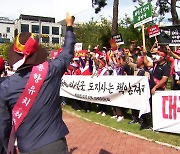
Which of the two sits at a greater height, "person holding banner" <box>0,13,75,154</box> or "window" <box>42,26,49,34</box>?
"window" <box>42,26,49,34</box>

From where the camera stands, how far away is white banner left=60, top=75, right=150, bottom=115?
27.4 feet

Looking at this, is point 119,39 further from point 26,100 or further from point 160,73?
point 26,100

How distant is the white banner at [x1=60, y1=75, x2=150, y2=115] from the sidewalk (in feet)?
3.43

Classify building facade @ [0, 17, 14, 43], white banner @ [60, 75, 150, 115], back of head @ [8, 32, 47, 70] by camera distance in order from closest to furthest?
back of head @ [8, 32, 47, 70] < white banner @ [60, 75, 150, 115] < building facade @ [0, 17, 14, 43]

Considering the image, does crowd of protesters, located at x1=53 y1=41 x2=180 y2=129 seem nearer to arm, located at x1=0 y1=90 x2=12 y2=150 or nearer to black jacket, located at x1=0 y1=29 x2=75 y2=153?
black jacket, located at x1=0 y1=29 x2=75 y2=153

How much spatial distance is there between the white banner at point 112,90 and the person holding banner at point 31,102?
5.56 m

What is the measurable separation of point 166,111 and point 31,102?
542 centimetres

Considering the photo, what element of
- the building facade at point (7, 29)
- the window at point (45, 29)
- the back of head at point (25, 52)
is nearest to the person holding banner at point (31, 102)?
the back of head at point (25, 52)

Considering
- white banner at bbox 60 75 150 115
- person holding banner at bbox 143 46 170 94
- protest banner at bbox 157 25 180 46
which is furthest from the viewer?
protest banner at bbox 157 25 180 46

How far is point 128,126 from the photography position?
8.56 meters

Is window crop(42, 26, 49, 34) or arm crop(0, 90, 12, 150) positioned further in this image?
window crop(42, 26, 49, 34)

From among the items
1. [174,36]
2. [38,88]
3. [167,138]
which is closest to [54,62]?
[38,88]

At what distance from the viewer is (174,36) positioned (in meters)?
9.67

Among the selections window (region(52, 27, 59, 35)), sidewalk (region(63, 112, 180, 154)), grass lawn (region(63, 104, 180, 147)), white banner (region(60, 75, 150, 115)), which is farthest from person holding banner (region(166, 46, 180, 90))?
window (region(52, 27, 59, 35))
